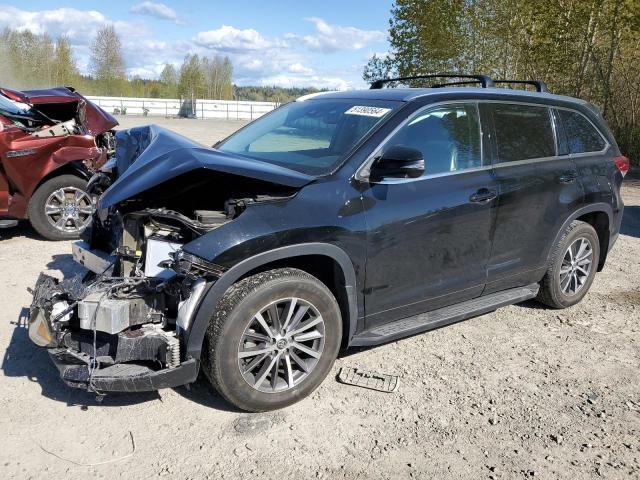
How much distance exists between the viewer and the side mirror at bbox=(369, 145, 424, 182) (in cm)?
336

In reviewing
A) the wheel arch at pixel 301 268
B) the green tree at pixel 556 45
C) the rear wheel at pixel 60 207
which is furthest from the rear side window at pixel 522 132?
the green tree at pixel 556 45

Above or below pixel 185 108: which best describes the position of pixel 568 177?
above

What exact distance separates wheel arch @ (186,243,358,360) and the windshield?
54cm

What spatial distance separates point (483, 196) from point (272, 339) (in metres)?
1.87

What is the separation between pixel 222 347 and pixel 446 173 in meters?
1.95

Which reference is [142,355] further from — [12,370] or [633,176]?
[633,176]

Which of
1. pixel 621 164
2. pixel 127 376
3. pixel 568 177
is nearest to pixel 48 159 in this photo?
pixel 127 376

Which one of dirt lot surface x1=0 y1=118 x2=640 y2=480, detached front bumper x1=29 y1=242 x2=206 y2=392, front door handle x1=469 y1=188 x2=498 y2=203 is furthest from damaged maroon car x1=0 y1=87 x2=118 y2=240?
front door handle x1=469 y1=188 x2=498 y2=203

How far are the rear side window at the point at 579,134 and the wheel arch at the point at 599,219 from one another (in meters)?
0.52

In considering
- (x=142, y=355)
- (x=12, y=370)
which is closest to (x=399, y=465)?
(x=142, y=355)

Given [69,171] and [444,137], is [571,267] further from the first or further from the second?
[69,171]

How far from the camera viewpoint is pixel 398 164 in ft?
11.1

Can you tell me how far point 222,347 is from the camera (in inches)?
121

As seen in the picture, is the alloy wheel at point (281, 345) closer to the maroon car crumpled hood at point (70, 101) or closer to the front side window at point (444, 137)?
the front side window at point (444, 137)
